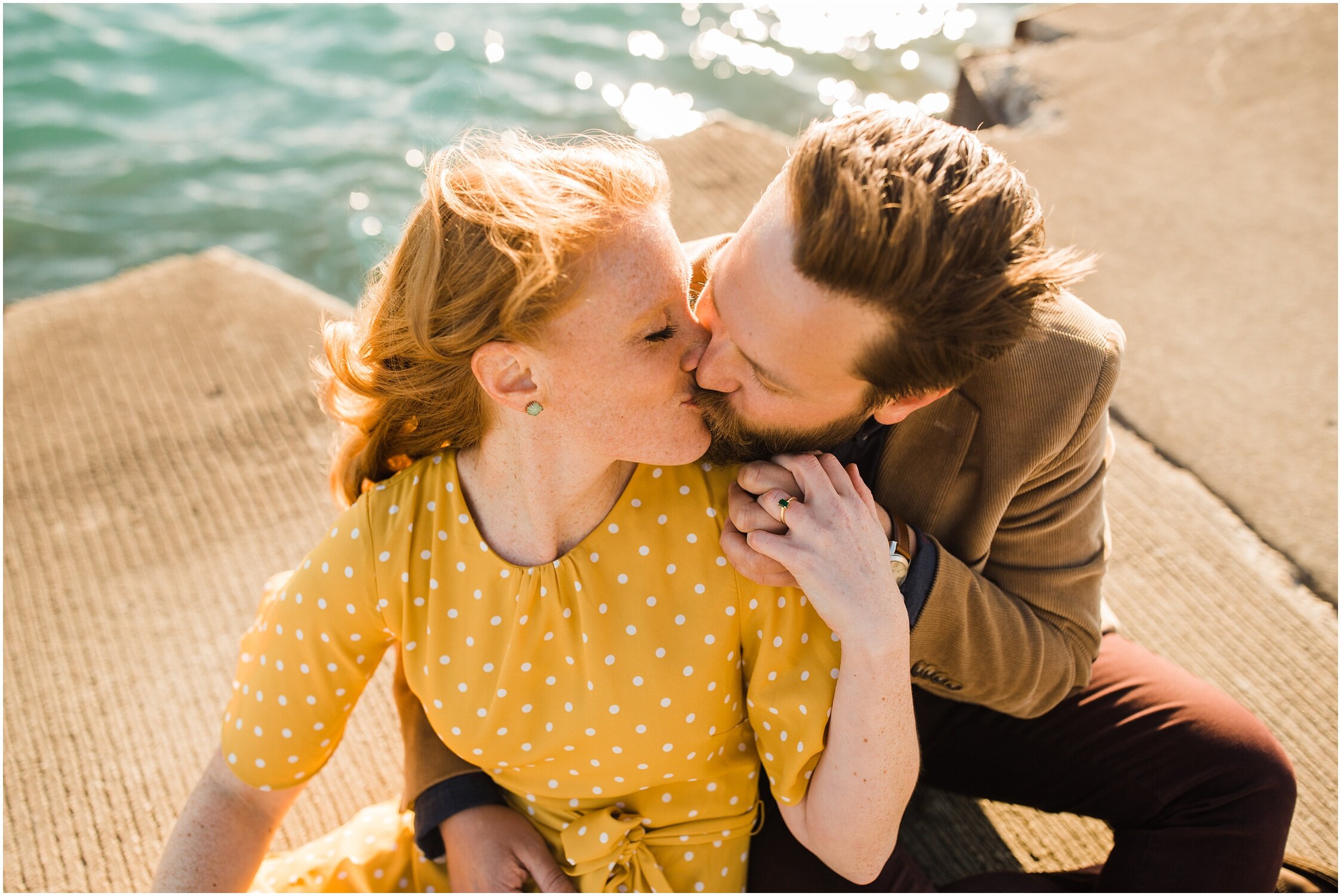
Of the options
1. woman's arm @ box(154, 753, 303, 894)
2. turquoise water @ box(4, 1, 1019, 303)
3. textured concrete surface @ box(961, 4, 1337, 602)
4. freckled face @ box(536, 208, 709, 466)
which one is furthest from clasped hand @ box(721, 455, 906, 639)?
turquoise water @ box(4, 1, 1019, 303)

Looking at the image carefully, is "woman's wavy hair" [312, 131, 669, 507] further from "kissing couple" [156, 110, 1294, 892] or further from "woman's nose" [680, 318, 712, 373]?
"woman's nose" [680, 318, 712, 373]

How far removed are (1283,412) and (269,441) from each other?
3060mm

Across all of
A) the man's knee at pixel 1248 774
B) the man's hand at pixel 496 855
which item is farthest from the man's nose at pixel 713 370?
the man's knee at pixel 1248 774

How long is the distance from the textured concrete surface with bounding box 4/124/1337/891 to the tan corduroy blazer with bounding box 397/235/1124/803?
0.62 meters

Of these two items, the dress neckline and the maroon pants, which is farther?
the maroon pants

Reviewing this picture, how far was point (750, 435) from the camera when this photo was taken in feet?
4.67

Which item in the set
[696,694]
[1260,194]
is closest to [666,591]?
[696,694]

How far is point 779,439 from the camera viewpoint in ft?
4.74

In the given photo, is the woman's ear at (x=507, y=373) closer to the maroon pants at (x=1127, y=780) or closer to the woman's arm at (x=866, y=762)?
the woman's arm at (x=866, y=762)

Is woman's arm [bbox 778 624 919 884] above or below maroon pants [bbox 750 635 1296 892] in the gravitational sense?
above

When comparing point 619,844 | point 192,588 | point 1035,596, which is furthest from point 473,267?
point 192,588

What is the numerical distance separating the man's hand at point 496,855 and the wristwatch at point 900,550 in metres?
0.76

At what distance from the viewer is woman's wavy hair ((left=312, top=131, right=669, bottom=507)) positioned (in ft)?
4.12

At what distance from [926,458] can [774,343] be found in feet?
1.39
